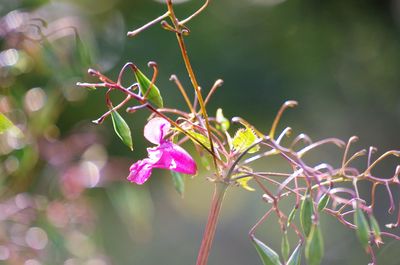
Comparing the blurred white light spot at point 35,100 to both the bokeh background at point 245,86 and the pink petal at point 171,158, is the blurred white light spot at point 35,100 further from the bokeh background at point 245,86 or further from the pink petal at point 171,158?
the pink petal at point 171,158

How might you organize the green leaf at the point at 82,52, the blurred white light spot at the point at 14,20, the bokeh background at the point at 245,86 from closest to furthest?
the green leaf at the point at 82,52, the blurred white light spot at the point at 14,20, the bokeh background at the point at 245,86

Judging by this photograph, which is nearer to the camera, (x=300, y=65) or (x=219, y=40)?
(x=219, y=40)

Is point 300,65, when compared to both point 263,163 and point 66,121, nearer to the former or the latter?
point 263,163

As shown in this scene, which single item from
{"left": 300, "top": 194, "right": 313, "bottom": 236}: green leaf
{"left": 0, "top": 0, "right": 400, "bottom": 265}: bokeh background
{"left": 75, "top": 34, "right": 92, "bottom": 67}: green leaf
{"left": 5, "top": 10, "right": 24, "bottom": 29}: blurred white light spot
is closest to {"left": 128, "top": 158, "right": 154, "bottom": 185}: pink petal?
{"left": 300, "top": 194, "right": 313, "bottom": 236}: green leaf

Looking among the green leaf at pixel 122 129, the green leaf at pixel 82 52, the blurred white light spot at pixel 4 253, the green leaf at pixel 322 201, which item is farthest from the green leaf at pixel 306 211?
the blurred white light spot at pixel 4 253

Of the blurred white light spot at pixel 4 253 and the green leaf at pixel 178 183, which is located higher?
the green leaf at pixel 178 183

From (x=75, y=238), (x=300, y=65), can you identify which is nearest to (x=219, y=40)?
(x=300, y=65)

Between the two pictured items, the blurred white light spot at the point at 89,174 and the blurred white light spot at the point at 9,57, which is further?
the blurred white light spot at the point at 89,174
